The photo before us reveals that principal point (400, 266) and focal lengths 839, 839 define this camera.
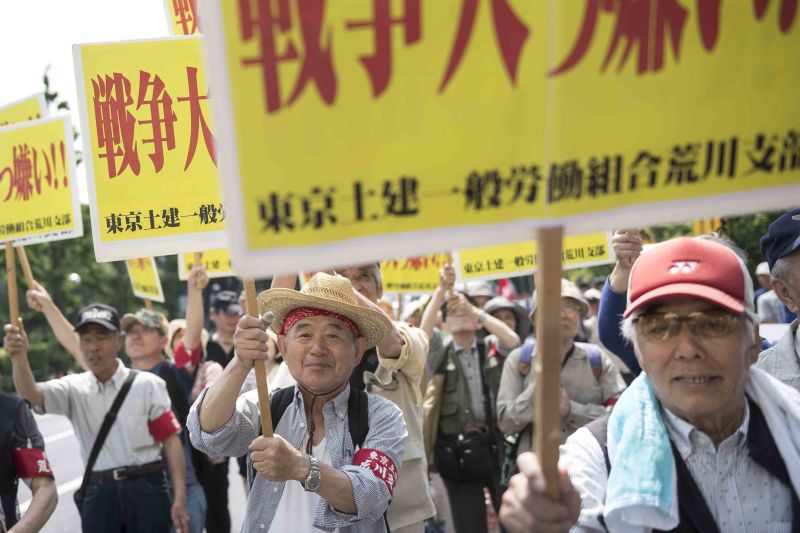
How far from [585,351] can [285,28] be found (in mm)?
3818

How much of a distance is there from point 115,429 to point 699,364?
153 inches

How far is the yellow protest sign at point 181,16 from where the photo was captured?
4574 mm

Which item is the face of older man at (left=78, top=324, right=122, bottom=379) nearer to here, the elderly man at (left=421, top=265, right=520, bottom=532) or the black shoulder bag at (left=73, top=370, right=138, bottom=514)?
the black shoulder bag at (left=73, top=370, right=138, bottom=514)

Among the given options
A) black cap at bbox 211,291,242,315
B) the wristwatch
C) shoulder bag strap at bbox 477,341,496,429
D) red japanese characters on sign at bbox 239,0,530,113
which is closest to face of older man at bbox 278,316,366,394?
the wristwatch

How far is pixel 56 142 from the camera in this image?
4.95m

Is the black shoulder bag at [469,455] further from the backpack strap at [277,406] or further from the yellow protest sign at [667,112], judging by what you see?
the yellow protest sign at [667,112]

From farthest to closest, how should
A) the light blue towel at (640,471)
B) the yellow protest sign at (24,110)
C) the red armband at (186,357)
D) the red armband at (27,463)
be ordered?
the red armband at (186,357)
the yellow protest sign at (24,110)
the red armband at (27,463)
the light blue towel at (640,471)

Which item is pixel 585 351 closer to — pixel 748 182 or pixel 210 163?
pixel 210 163

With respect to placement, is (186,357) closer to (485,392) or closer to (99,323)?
(99,323)

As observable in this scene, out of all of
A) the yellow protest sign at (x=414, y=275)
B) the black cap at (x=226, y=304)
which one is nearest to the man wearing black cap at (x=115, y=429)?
the black cap at (x=226, y=304)

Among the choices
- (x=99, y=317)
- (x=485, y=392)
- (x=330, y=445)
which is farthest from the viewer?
(x=485, y=392)

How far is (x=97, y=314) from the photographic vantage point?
5262 mm

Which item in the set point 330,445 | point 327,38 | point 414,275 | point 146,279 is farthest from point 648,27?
point 146,279

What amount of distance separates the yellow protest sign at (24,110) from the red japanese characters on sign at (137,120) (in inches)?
78.5
